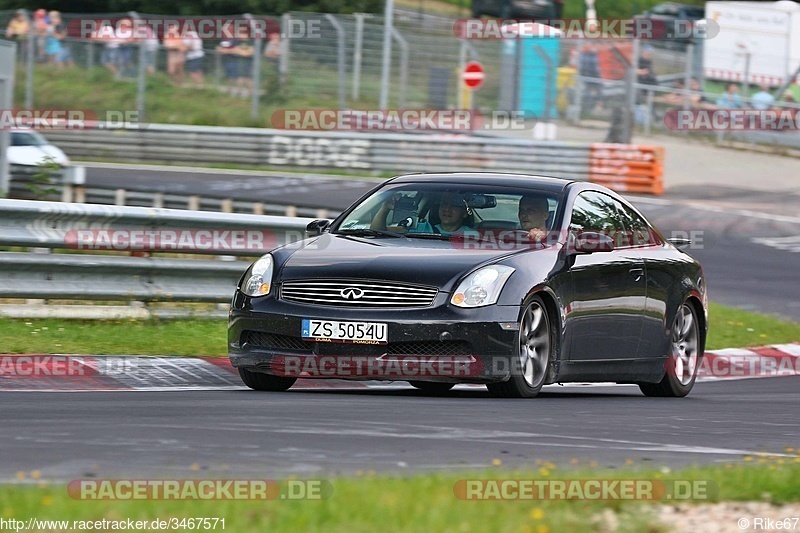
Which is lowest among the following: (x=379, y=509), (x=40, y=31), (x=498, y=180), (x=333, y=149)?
(x=333, y=149)

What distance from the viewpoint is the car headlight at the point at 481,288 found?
8773 millimetres

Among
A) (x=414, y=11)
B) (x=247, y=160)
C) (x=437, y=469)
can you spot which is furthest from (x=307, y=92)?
(x=437, y=469)

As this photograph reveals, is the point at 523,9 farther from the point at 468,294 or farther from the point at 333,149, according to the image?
the point at 468,294

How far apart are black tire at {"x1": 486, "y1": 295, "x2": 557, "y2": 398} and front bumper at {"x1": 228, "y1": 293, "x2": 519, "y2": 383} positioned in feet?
0.38

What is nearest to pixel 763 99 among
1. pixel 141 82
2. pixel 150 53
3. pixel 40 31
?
pixel 150 53

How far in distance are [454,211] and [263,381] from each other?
5.30ft

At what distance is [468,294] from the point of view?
28.8 ft

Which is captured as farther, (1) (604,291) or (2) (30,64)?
(2) (30,64)

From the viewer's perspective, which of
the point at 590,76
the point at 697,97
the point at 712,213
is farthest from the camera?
the point at 697,97

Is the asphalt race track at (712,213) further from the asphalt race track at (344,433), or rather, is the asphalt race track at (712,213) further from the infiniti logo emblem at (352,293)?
the infiniti logo emblem at (352,293)

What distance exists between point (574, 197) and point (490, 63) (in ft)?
73.9

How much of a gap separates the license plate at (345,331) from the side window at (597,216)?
172 centimetres

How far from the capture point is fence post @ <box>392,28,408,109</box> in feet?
105

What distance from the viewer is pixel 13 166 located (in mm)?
22891
